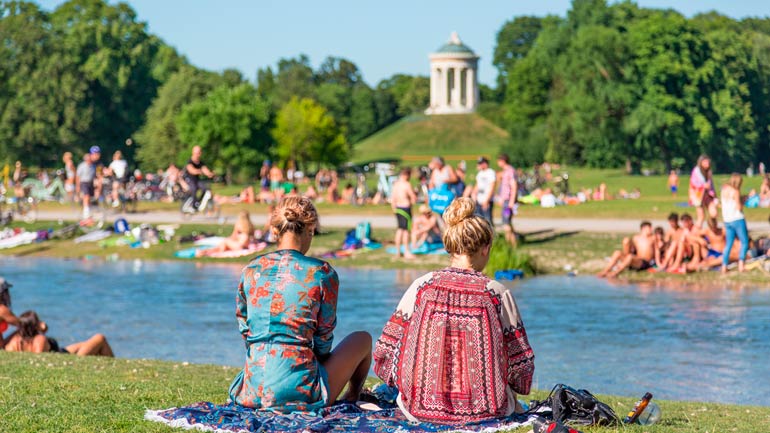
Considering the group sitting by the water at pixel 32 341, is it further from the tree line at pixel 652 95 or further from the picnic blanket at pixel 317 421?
the tree line at pixel 652 95

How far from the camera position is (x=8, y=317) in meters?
11.3

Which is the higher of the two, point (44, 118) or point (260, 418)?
point (44, 118)

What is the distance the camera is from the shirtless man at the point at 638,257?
19.7 metres

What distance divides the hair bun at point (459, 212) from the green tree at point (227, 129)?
69656 mm

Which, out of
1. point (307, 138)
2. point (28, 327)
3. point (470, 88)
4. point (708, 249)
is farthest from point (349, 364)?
point (470, 88)

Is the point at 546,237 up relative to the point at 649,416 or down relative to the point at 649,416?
up

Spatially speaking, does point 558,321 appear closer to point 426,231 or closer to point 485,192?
point 485,192

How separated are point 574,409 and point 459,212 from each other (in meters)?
1.55

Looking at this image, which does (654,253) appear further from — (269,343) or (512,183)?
(269,343)

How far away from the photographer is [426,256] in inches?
873

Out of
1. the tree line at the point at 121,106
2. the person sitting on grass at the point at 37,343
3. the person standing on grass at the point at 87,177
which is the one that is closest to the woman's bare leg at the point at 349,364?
the person sitting on grass at the point at 37,343

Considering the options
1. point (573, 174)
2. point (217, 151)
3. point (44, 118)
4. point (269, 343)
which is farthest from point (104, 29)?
point (269, 343)

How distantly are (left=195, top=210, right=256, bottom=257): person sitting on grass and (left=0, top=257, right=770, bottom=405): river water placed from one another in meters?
1.69

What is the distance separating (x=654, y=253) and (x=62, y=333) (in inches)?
385
